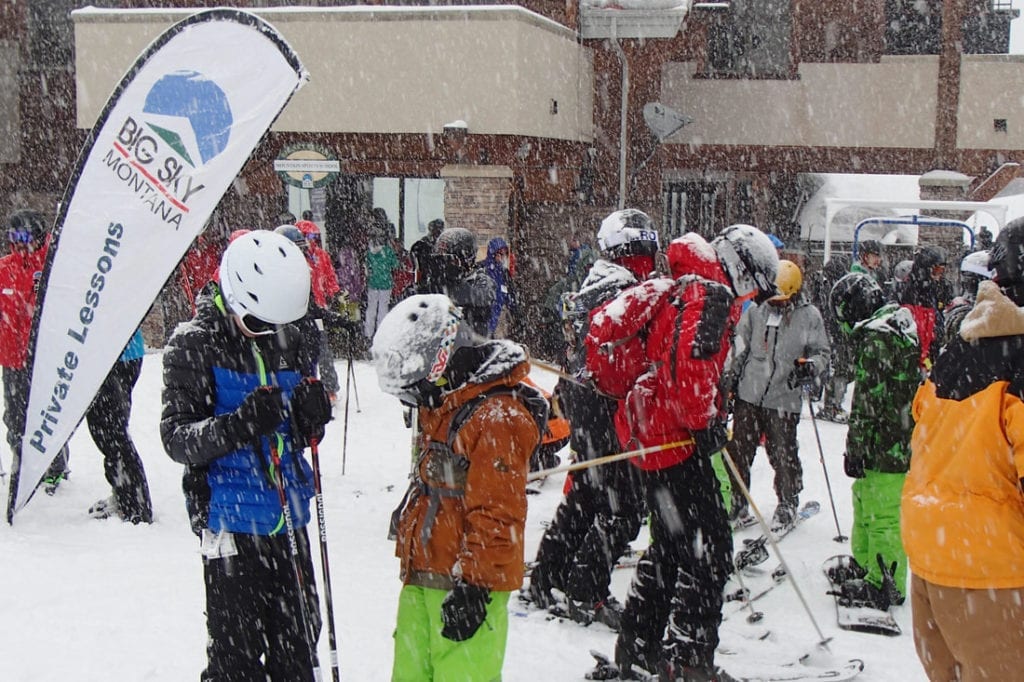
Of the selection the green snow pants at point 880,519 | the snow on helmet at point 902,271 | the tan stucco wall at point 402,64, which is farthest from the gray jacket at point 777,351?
the tan stucco wall at point 402,64

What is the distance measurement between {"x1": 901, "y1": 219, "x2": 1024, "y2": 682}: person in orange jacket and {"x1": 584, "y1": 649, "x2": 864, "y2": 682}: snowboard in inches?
65.0

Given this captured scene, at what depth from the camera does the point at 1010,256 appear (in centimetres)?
294

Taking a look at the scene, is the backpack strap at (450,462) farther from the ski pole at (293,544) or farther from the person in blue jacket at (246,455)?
the ski pole at (293,544)

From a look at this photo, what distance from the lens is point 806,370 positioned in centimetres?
698

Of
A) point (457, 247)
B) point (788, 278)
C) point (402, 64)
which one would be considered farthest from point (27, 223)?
point (402, 64)

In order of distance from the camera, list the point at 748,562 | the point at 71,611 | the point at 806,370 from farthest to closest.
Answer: the point at 806,370
the point at 748,562
the point at 71,611

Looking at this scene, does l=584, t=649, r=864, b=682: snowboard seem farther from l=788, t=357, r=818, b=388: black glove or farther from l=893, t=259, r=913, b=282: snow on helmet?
l=893, t=259, r=913, b=282: snow on helmet

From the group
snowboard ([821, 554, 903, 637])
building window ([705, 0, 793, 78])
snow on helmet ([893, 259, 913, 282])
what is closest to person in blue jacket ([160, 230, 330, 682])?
snowboard ([821, 554, 903, 637])

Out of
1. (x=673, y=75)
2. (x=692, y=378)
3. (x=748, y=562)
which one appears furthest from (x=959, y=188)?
(x=692, y=378)

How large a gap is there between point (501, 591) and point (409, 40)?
12.3 m

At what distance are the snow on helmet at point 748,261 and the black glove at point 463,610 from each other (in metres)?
2.09

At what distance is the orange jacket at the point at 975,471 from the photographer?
281 cm

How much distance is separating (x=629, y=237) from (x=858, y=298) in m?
1.36

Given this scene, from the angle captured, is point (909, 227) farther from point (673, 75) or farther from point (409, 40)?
point (409, 40)
